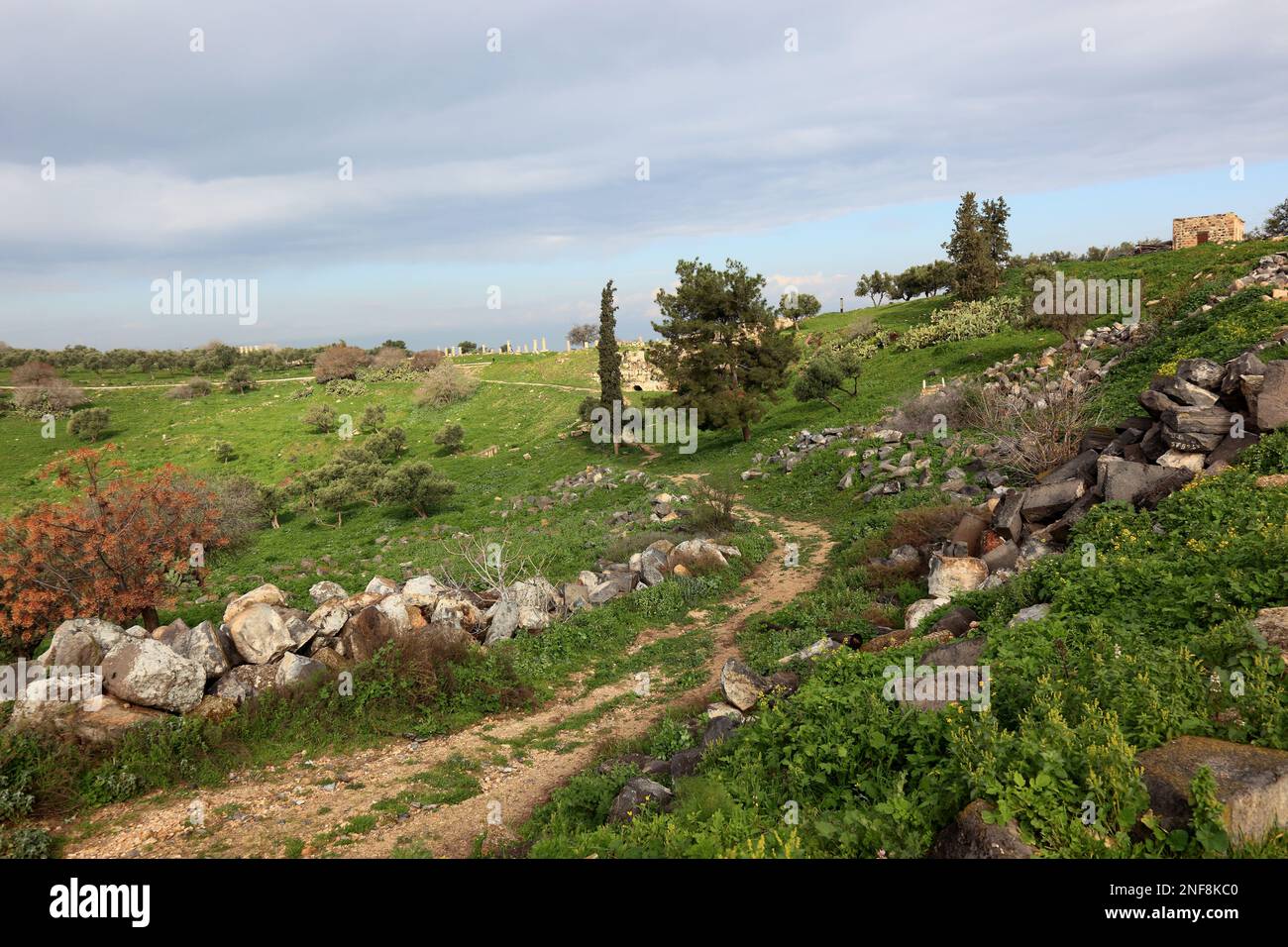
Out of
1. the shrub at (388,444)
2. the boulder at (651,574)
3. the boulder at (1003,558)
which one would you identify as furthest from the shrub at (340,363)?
the boulder at (1003,558)

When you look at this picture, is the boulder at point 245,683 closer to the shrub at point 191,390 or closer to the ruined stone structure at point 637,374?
the ruined stone structure at point 637,374

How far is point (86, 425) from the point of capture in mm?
55250

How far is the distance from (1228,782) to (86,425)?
236ft

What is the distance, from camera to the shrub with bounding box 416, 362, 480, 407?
199 ft

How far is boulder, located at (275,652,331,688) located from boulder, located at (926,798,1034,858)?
9.48 metres

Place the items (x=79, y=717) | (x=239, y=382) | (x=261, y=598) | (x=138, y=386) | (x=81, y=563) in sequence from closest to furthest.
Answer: (x=79, y=717) < (x=81, y=563) < (x=261, y=598) < (x=239, y=382) < (x=138, y=386)

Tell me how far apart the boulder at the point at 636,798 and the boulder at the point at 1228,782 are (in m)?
4.33

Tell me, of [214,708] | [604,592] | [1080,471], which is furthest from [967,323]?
[214,708]

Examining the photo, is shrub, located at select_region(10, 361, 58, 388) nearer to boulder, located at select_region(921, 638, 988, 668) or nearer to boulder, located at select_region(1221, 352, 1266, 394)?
boulder, located at select_region(921, 638, 988, 668)

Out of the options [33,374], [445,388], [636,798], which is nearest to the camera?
[636,798]

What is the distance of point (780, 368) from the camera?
34312 mm

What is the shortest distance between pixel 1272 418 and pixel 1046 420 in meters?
4.98

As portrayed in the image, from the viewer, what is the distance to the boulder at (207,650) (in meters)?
10.6

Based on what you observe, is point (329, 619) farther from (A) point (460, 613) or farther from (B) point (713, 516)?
(B) point (713, 516)
